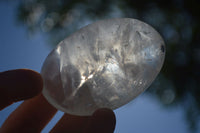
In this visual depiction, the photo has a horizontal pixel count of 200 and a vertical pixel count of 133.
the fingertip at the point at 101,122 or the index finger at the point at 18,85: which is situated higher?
the index finger at the point at 18,85

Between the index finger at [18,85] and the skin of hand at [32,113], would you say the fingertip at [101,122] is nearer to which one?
the skin of hand at [32,113]

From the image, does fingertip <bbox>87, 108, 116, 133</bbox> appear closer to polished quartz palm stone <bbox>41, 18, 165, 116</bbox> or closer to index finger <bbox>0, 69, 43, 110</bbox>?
polished quartz palm stone <bbox>41, 18, 165, 116</bbox>

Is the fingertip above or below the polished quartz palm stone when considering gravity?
below

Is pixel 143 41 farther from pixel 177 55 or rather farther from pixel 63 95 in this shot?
Result: pixel 177 55

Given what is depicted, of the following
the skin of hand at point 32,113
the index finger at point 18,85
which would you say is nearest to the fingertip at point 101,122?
the skin of hand at point 32,113

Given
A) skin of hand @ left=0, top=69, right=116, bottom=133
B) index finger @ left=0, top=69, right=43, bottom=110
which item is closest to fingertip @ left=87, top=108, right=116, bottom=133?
skin of hand @ left=0, top=69, right=116, bottom=133

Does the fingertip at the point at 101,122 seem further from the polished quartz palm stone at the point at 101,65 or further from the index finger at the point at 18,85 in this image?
the index finger at the point at 18,85

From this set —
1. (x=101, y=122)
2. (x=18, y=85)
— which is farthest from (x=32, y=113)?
(x=101, y=122)
